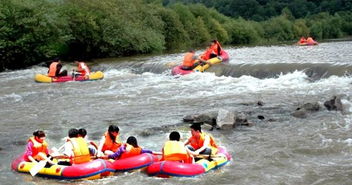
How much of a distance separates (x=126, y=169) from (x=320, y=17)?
89779 millimetres

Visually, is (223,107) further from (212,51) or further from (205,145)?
(212,51)

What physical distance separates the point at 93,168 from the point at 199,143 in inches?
82.8

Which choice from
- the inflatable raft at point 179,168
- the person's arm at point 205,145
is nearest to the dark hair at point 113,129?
the inflatable raft at point 179,168

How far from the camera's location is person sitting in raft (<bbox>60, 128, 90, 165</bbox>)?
8.20 meters

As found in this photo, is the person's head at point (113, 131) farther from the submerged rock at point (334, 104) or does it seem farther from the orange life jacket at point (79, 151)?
the submerged rock at point (334, 104)

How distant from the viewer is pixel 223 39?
58.7 m

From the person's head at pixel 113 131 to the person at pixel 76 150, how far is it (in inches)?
22.5

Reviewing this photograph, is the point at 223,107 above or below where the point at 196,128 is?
below

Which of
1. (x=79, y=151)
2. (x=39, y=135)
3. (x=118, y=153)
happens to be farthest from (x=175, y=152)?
(x=39, y=135)

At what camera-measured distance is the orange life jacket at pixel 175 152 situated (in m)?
8.15

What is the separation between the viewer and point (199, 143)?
888 centimetres

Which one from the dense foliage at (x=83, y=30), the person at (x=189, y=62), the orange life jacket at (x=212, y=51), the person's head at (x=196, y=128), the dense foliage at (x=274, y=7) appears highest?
the dense foliage at (x=274, y=7)

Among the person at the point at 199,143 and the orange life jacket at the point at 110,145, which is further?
the orange life jacket at the point at 110,145

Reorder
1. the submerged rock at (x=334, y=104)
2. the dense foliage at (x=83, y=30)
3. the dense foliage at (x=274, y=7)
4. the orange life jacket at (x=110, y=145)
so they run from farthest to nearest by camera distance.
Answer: the dense foliage at (x=274, y=7)
the dense foliage at (x=83, y=30)
the submerged rock at (x=334, y=104)
the orange life jacket at (x=110, y=145)
